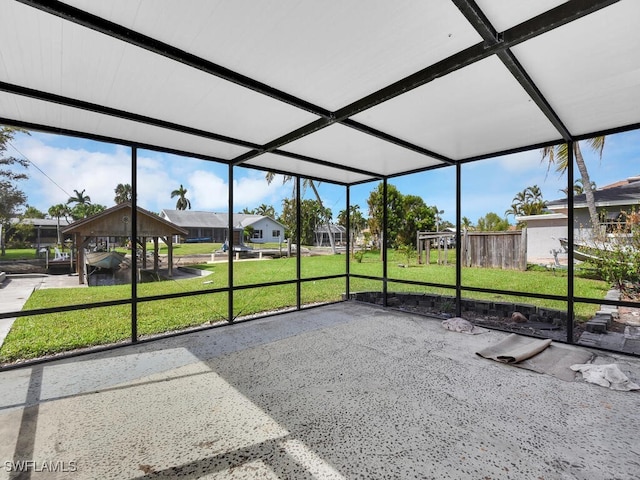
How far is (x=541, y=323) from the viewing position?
473 centimetres

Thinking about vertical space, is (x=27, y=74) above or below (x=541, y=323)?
above

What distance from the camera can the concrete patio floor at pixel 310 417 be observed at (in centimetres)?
161

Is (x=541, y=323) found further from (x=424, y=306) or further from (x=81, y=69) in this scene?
(x=81, y=69)

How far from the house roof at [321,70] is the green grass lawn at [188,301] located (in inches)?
117

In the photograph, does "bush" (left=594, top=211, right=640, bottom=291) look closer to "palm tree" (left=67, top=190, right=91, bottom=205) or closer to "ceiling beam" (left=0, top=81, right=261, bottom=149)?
"ceiling beam" (left=0, top=81, right=261, bottom=149)

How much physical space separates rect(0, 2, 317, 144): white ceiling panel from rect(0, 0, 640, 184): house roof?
1 centimetres

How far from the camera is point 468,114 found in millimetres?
2773

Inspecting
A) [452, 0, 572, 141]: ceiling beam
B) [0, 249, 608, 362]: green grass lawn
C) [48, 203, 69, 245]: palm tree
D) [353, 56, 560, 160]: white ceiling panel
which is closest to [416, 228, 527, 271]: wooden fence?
[0, 249, 608, 362]: green grass lawn

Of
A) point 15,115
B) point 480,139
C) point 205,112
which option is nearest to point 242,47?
point 205,112

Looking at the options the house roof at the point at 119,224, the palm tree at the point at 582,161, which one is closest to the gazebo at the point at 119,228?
the house roof at the point at 119,224

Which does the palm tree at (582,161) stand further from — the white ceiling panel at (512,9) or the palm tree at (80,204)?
the palm tree at (80,204)

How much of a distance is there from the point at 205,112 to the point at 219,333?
2800mm

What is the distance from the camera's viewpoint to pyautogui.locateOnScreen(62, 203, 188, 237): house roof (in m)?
5.35

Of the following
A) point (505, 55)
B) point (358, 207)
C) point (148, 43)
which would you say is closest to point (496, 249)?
point (505, 55)
